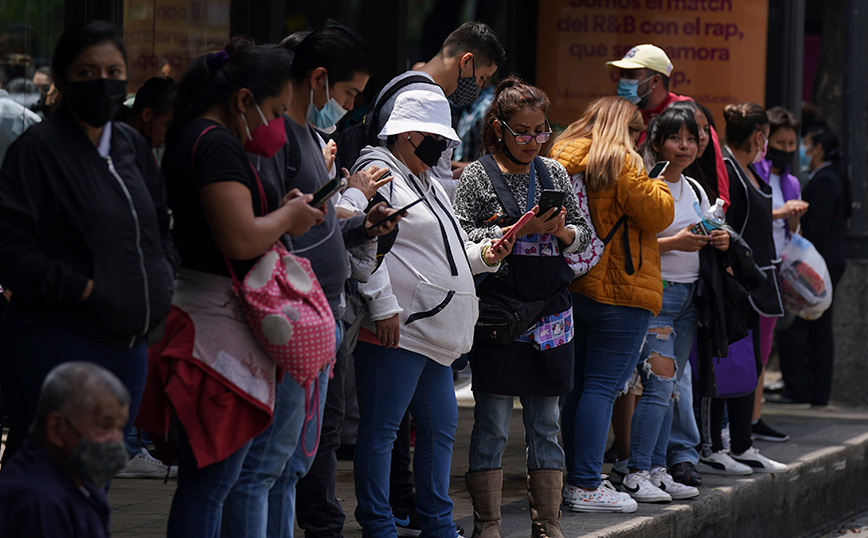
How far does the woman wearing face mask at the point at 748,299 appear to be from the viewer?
6.42m

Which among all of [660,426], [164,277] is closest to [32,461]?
[164,277]

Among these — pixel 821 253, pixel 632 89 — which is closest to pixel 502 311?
pixel 632 89

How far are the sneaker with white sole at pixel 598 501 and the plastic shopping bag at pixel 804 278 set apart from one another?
270 cm

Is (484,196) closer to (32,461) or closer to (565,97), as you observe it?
(32,461)

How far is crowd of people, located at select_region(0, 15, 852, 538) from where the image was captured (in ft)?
9.57

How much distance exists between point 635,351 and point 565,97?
11.7 ft

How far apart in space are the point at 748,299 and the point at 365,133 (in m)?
2.66

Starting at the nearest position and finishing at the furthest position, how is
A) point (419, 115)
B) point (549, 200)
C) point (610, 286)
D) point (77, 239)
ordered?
point (77, 239) → point (419, 115) → point (549, 200) → point (610, 286)

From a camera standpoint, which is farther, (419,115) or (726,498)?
(726,498)

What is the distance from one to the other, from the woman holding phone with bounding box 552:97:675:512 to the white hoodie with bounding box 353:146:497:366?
1.00 m

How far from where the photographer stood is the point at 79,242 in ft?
9.57

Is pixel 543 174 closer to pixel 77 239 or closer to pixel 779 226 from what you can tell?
pixel 77 239

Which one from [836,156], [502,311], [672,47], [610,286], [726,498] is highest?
[672,47]

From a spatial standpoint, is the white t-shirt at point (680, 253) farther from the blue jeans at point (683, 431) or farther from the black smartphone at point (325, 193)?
the black smartphone at point (325, 193)
